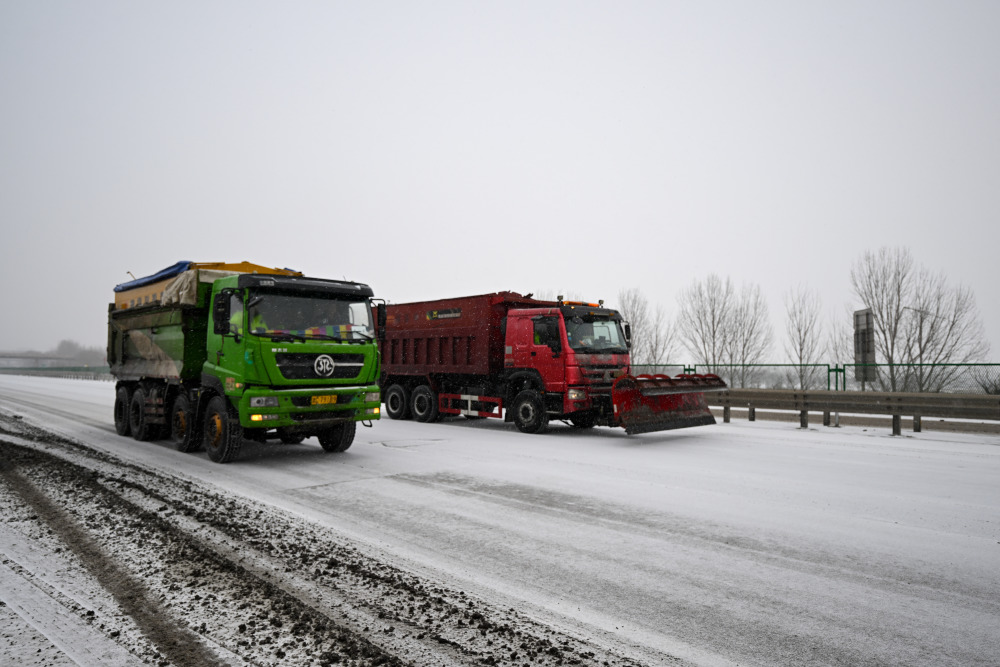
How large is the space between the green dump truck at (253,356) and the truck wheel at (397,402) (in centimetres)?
539

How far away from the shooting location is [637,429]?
11.5 metres

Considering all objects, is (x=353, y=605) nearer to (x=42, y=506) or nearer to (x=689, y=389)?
(x=42, y=506)

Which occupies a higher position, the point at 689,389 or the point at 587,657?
the point at 689,389

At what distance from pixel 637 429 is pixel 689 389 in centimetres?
196

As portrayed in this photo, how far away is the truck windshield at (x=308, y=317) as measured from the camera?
883 centimetres

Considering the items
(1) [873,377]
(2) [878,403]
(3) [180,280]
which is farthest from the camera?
(1) [873,377]

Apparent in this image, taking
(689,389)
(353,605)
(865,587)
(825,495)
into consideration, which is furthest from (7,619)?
(689,389)

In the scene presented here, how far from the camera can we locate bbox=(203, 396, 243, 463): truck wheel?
8969 millimetres

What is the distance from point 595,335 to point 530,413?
2.17 metres

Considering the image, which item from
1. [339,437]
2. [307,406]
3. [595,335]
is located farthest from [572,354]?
[307,406]

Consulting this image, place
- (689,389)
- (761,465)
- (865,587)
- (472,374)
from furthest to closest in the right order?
1. (472,374)
2. (689,389)
3. (761,465)
4. (865,587)

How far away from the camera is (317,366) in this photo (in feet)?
29.9

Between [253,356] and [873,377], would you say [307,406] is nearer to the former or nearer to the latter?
[253,356]

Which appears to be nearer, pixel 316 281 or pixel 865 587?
pixel 865 587
